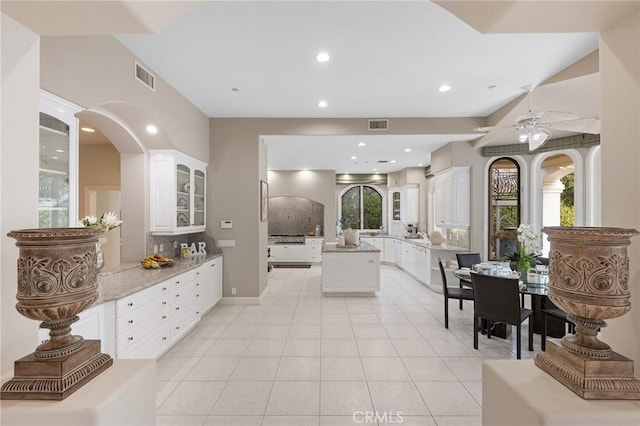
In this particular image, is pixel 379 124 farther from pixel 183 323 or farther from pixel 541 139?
pixel 183 323

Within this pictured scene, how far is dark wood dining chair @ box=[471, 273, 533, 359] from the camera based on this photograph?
308cm

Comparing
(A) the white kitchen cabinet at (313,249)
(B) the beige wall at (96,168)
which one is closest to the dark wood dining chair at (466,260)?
(A) the white kitchen cabinet at (313,249)

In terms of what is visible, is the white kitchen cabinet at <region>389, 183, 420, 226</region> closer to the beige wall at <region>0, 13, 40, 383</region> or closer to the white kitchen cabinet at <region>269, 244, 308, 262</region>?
the white kitchen cabinet at <region>269, 244, 308, 262</region>

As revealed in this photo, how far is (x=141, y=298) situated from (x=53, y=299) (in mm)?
2009

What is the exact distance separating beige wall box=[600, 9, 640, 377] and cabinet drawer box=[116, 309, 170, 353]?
3.21 metres

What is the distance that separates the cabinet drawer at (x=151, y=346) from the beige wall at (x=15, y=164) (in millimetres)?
1549

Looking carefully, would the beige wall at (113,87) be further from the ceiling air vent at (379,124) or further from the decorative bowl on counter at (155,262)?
the ceiling air vent at (379,124)

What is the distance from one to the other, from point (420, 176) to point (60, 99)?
26.7ft

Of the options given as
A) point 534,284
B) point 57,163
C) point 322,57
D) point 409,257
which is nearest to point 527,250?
point 534,284

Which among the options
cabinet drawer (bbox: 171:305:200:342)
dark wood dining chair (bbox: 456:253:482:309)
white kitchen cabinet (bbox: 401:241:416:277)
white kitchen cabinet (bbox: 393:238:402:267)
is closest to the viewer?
cabinet drawer (bbox: 171:305:200:342)

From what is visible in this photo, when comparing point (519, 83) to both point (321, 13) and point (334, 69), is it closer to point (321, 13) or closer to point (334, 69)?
point (334, 69)

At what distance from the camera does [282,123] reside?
16.8 feet

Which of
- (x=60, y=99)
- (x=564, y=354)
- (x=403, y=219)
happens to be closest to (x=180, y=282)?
(x=60, y=99)

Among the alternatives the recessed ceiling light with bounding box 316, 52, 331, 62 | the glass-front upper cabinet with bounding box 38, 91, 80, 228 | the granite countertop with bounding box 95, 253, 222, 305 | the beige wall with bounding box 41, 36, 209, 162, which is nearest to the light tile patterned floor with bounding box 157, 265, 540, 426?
the granite countertop with bounding box 95, 253, 222, 305
